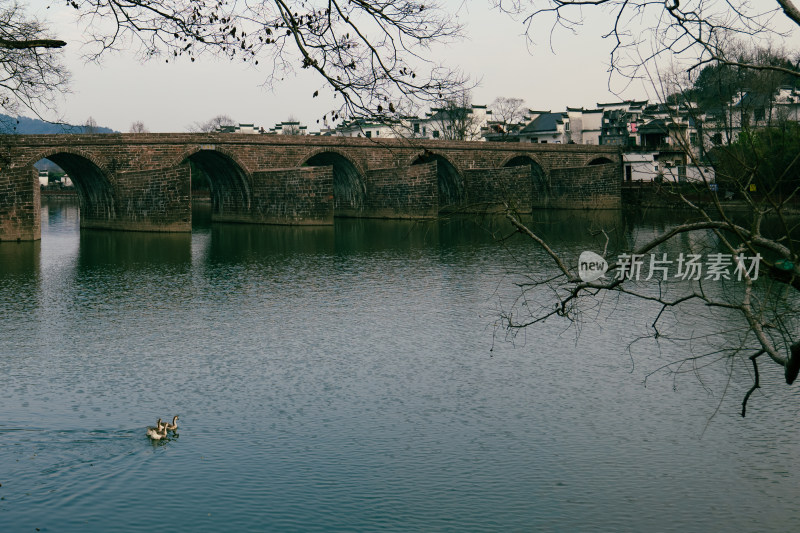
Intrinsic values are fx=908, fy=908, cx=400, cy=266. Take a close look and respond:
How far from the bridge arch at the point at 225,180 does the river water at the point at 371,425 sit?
28.3m

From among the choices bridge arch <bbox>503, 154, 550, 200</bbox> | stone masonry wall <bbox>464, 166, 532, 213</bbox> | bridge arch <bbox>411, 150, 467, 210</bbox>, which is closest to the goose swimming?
stone masonry wall <bbox>464, 166, 532, 213</bbox>

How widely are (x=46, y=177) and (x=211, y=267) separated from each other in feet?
412

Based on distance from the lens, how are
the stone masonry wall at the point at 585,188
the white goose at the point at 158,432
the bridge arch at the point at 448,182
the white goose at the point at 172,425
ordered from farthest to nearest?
the stone masonry wall at the point at 585,188 → the bridge arch at the point at 448,182 → the white goose at the point at 172,425 → the white goose at the point at 158,432

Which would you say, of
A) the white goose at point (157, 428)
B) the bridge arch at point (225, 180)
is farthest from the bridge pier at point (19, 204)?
the white goose at point (157, 428)

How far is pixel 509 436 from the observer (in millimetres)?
11383

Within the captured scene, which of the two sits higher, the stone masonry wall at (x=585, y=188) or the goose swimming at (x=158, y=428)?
the stone masonry wall at (x=585, y=188)

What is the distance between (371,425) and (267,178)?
3816 cm

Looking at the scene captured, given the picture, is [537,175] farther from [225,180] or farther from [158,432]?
[158,432]

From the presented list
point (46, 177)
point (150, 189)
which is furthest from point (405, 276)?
point (46, 177)

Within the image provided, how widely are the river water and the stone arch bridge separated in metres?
17.7

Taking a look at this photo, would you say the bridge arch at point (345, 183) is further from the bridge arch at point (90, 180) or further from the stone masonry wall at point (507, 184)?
the bridge arch at point (90, 180)

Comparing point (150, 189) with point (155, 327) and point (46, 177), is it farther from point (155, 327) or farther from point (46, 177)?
point (46, 177)

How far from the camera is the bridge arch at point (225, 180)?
49344mm

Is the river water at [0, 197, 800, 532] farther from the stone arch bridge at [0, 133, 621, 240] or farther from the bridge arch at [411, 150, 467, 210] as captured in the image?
the bridge arch at [411, 150, 467, 210]
